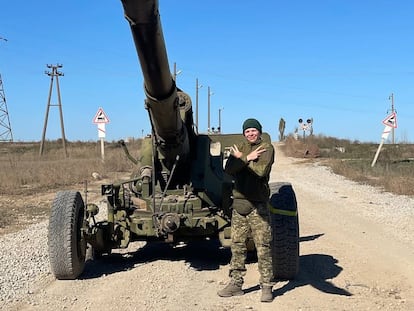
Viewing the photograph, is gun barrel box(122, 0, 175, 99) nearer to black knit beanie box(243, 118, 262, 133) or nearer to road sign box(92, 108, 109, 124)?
black knit beanie box(243, 118, 262, 133)

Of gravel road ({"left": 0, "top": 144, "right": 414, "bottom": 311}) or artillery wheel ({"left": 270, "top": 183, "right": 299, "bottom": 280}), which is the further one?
artillery wheel ({"left": 270, "top": 183, "right": 299, "bottom": 280})

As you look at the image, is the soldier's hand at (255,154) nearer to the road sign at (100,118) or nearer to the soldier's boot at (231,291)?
the soldier's boot at (231,291)

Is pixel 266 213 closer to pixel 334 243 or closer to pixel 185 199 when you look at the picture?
pixel 185 199

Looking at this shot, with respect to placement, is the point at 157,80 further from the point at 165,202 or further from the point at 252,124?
the point at 165,202

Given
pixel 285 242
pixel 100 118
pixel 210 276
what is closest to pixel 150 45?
pixel 285 242

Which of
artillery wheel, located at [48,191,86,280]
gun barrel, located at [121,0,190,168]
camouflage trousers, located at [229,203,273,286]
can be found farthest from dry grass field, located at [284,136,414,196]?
artillery wheel, located at [48,191,86,280]

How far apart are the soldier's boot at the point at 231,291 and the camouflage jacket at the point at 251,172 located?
0.91 m

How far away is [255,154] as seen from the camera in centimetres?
547

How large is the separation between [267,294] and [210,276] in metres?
1.33

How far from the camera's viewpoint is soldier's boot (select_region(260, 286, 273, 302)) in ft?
18.5

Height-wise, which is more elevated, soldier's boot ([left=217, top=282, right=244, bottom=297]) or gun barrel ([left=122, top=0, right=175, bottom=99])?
gun barrel ([left=122, top=0, right=175, bottom=99])

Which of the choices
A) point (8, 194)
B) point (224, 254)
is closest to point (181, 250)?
point (224, 254)

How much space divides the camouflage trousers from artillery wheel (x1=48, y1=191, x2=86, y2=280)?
75.2 inches

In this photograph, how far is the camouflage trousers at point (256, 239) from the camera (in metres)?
5.70
